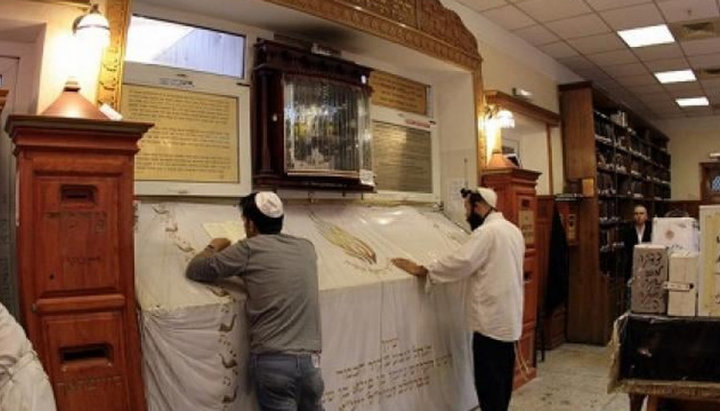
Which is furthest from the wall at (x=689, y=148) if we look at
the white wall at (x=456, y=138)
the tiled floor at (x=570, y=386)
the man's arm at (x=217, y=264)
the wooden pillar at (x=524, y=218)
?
the man's arm at (x=217, y=264)

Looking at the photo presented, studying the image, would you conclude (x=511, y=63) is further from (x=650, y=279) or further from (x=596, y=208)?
(x=650, y=279)

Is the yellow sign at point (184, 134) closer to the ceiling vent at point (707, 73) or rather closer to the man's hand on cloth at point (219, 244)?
the man's hand on cloth at point (219, 244)

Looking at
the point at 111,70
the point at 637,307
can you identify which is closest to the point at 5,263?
the point at 111,70

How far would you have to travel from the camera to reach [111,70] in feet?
8.15

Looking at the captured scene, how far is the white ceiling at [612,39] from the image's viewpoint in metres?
4.86

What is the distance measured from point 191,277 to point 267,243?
1.23ft

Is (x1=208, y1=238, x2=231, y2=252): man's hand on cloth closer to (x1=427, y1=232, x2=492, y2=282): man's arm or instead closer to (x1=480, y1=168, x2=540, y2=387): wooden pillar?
(x1=427, y1=232, x2=492, y2=282): man's arm

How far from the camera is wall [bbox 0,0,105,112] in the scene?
2.32 meters

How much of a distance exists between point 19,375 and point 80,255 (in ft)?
1.42

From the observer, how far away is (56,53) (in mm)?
2363

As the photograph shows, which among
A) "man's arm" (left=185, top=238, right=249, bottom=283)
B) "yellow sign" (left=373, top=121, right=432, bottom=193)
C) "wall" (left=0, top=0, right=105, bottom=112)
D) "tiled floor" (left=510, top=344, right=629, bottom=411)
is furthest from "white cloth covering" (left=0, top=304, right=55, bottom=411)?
"tiled floor" (left=510, top=344, right=629, bottom=411)

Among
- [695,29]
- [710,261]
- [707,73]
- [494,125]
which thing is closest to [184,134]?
[710,261]

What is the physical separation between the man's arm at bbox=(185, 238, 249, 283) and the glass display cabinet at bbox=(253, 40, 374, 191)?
34.5 inches

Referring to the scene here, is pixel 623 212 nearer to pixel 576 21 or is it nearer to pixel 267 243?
pixel 576 21
